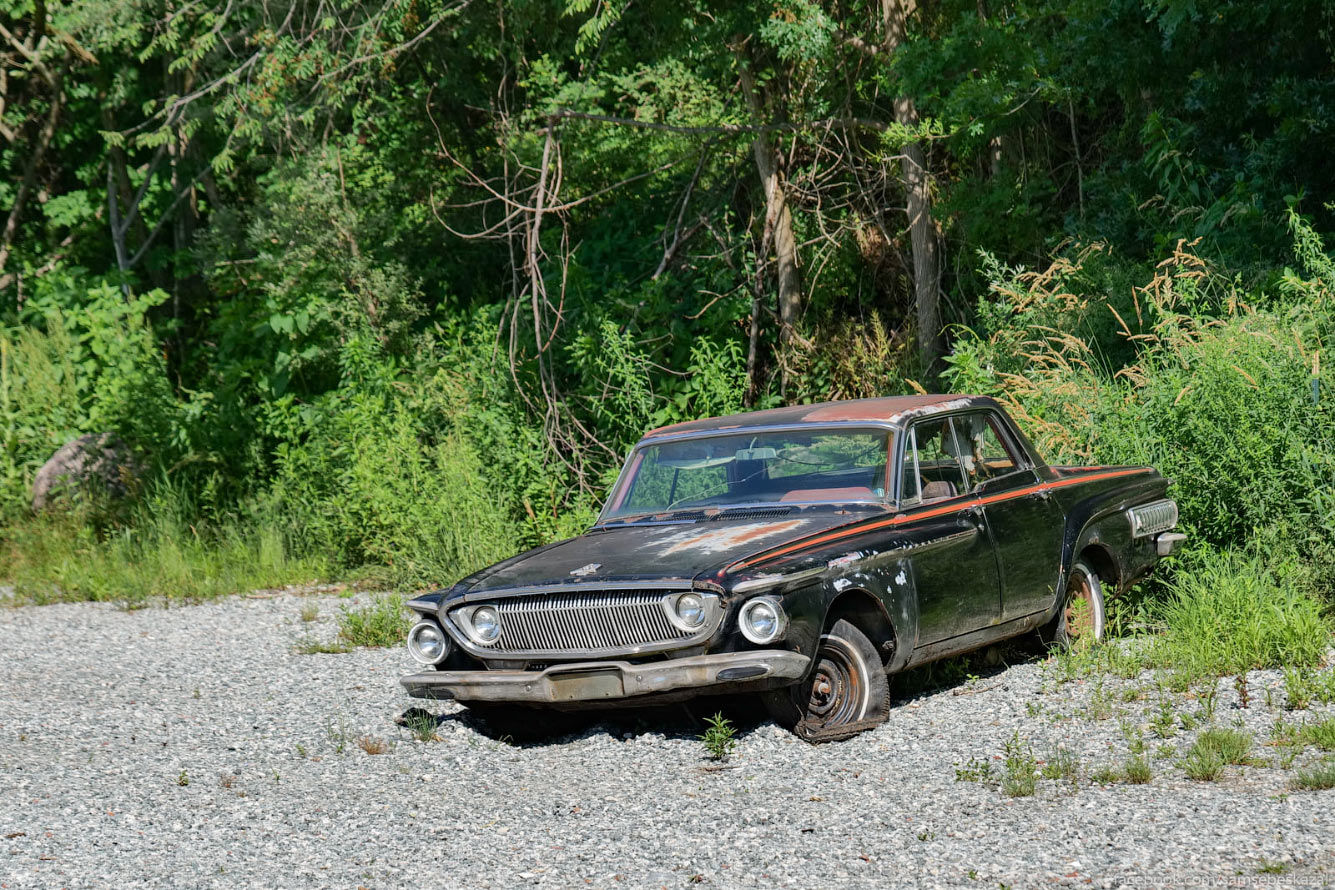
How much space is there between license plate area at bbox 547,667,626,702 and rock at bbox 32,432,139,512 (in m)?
11.6

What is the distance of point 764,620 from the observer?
20.5ft

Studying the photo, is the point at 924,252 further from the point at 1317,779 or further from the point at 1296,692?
the point at 1317,779

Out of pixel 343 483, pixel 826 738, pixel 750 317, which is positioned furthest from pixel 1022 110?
pixel 826 738

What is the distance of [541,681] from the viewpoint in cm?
647

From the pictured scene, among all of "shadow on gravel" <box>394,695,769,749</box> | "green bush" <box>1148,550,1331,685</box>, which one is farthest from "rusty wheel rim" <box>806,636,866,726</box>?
"green bush" <box>1148,550,1331,685</box>

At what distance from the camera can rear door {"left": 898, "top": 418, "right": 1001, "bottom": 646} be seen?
7.00 m

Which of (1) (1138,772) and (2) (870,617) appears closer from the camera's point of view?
(1) (1138,772)

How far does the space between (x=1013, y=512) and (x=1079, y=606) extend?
1.01 meters

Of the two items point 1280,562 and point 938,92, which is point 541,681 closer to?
point 1280,562

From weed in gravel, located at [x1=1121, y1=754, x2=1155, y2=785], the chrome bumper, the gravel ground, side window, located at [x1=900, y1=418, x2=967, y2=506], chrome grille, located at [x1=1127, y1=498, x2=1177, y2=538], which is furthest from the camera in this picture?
the chrome bumper

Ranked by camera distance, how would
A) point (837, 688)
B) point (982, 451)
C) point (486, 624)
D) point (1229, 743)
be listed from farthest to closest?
point (982, 451), point (486, 624), point (837, 688), point (1229, 743)

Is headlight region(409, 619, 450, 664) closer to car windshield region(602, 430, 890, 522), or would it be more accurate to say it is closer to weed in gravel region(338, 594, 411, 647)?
car windshield region(602, 430, 890, 522)

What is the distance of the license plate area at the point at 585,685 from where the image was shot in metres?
6.32

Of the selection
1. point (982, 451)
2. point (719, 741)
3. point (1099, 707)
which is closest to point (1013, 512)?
point (982, 451)
